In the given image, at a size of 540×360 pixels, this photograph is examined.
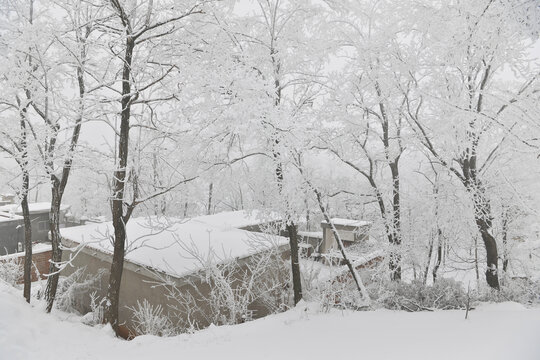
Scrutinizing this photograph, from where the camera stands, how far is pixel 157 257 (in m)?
10.0

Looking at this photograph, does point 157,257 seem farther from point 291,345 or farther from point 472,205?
point 472,205

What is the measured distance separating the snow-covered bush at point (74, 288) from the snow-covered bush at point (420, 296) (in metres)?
9.49

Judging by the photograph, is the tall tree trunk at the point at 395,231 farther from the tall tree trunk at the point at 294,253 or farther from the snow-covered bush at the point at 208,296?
the snow-covered bush at the point at 208,296

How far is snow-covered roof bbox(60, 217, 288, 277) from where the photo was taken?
9188 mm

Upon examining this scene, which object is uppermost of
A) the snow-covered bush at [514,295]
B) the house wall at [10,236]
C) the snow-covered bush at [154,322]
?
the house wall at [10,236]

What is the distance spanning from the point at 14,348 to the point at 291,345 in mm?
4832

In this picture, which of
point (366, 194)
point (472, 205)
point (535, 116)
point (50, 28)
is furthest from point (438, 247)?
point (50, 28)

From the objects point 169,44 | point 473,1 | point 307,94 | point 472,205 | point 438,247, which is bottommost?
point 438,247

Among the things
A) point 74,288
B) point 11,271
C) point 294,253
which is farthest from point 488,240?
point 11,271

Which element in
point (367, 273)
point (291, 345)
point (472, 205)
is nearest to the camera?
point (291, 345)

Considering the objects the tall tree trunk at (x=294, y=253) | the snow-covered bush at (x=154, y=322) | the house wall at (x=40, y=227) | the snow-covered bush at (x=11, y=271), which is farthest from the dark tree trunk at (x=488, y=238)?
the house wall at (x=40, y=227)

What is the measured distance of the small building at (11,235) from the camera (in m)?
19.5

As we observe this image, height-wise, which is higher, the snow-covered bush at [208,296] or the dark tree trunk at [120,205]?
the dark tree trunk at [120,205]

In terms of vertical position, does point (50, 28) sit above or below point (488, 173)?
above
